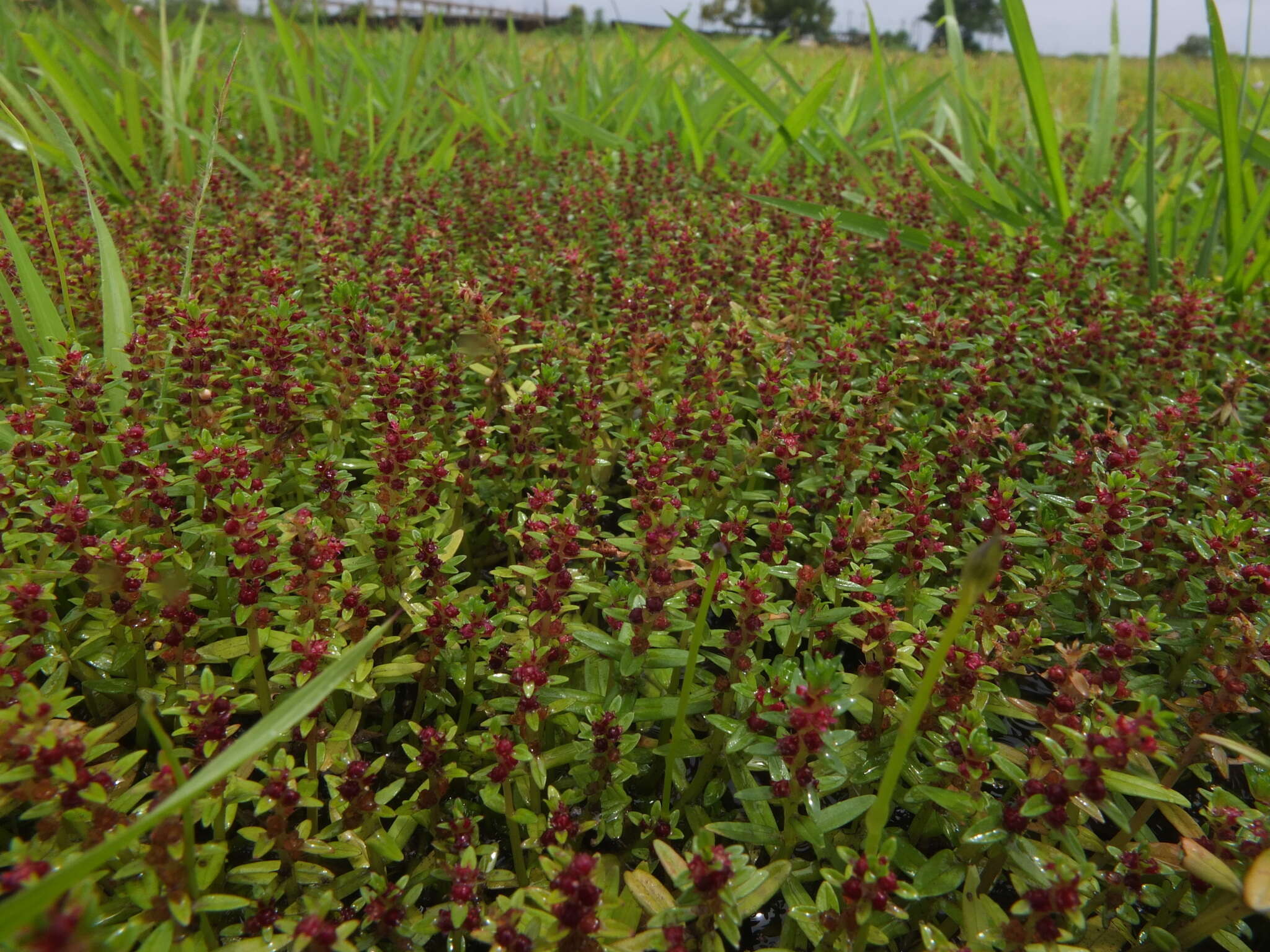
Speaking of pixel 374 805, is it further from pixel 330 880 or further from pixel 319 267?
pixel 319 267

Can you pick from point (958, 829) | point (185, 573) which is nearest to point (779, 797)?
point (958, 829)

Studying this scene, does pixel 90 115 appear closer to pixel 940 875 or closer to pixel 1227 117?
pixel 940 875

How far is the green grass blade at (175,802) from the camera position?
83 centimetres

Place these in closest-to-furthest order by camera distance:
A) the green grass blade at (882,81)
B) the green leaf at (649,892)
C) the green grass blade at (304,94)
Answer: the green leaf at (649,892)
the green grass blade at (882,81)
the green grass blade at (304,94)

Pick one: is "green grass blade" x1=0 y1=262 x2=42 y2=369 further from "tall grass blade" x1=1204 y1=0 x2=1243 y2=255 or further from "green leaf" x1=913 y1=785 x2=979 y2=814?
"tall grass blade" x1=1204 y1=0 x2=1243 y2=255

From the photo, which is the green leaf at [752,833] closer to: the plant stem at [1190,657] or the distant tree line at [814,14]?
the plant stem at [1190,657]

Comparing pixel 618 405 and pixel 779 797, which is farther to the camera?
pixel 618 405

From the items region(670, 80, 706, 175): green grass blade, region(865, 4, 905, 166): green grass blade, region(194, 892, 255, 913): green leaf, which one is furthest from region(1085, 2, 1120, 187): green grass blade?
region(194, 892, 255, 913): green leaf

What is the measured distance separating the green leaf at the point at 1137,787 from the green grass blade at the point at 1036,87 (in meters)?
2.95

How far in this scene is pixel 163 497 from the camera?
1.64 metres

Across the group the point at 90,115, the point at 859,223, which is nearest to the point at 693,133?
the point at 859,223

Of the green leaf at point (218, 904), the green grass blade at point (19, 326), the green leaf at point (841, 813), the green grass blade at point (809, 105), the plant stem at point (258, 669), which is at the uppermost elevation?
the green grass blade at point (809, 105)

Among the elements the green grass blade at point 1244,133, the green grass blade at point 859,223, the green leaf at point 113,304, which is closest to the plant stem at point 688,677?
the green leaf at point 113,304

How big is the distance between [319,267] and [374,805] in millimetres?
1828
